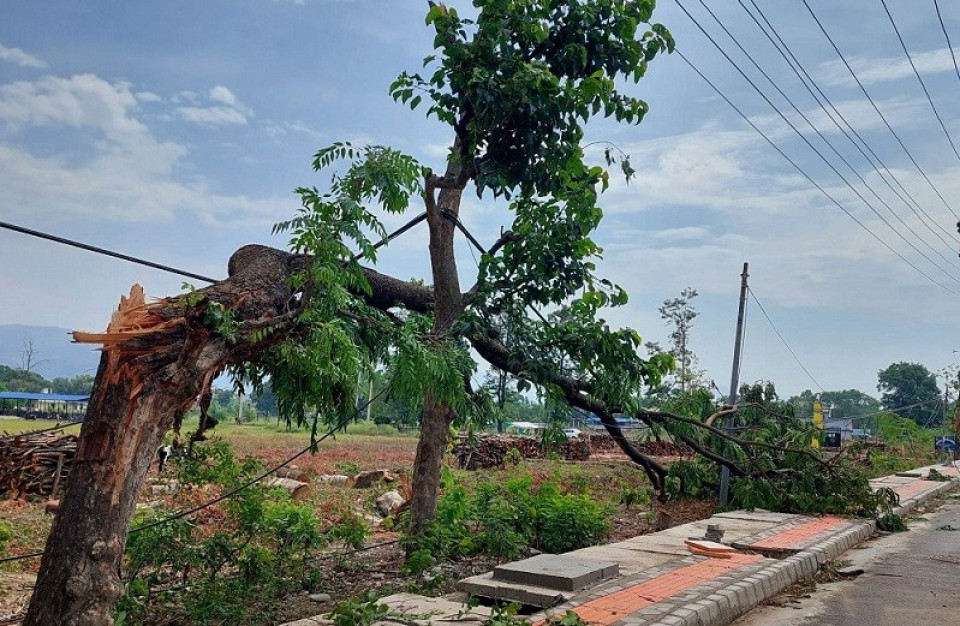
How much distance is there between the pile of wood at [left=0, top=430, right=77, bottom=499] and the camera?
14.2 m

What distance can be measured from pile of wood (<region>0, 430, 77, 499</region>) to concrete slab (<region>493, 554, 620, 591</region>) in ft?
33.2

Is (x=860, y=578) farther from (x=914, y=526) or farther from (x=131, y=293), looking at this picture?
(x=131, y=293)

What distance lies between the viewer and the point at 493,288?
916 cm

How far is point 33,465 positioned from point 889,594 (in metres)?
13.5

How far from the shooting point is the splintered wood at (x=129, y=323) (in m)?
5.55

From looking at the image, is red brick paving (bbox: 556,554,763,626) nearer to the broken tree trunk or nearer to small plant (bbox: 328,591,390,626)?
small plant (bbox: 328,591,390,626)

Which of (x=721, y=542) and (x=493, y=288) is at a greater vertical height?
(x=493, y=288)

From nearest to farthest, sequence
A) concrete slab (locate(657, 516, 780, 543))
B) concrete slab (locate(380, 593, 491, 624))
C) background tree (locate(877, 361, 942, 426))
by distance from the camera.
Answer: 1. concrete slab (locate(380, 593, 491, 624))
2. concrete slab (locate(657, 516, 780, 543))
3. background tree (locate(877, 361, 942, 426))

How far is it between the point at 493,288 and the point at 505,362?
1.00 meters

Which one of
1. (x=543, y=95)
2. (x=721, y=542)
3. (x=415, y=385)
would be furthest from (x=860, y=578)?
(x=543, y=95)

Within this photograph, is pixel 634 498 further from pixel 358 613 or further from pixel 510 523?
pixel 358 613

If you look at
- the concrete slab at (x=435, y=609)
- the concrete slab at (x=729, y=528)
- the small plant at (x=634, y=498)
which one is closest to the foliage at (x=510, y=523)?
the concrete slab at (x=729, y=528)

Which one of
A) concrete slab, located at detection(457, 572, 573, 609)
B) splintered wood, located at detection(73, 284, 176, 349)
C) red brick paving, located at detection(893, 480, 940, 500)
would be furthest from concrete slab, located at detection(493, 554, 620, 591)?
red brick paving, located at detection(893, 480, 940, 500)

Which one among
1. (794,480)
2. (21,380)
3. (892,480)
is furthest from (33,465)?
(21,380)
